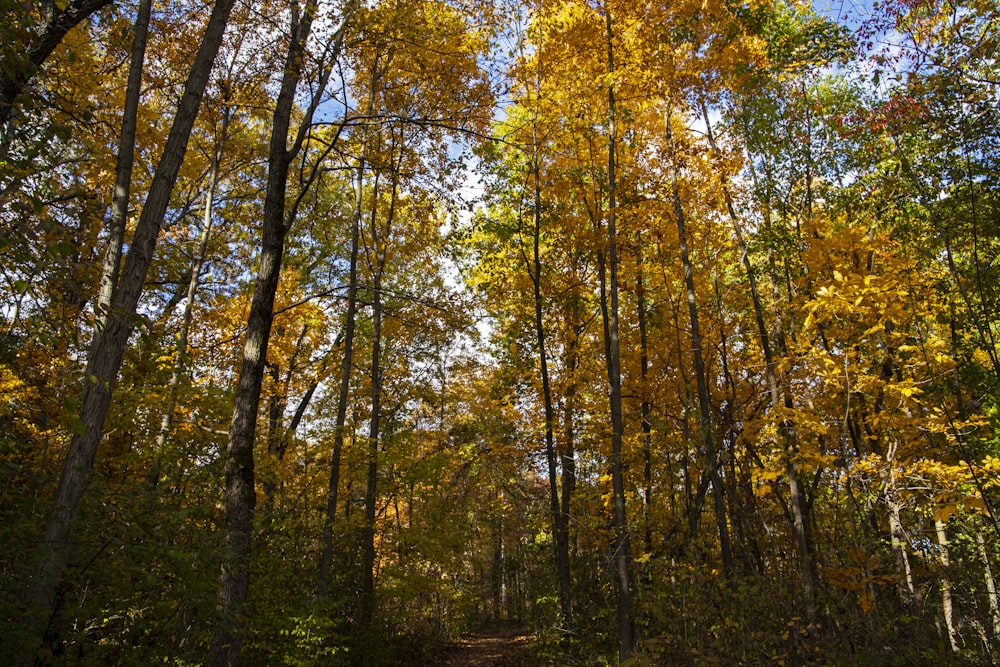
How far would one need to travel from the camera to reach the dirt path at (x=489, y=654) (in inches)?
487

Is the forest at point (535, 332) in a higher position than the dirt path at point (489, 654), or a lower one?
higher

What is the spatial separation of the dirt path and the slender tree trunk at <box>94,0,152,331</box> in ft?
32.6

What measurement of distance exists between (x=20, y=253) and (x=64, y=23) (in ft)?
10.4

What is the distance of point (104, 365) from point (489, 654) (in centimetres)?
1295

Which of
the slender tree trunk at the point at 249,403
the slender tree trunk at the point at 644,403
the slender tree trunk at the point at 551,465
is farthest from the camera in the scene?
the slender tree trunk at the point at 644,403

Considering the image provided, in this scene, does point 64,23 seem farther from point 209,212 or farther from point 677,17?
point 677,17

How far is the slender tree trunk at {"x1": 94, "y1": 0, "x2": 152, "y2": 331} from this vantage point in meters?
4.87

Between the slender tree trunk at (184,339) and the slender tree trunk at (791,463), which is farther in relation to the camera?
the slender tree trunk at (184,339)

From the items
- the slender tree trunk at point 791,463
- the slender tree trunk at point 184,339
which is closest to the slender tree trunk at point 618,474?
the slender tree trunk at point 791,463

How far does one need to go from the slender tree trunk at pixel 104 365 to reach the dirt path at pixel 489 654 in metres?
9.18

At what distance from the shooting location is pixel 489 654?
1456 cm

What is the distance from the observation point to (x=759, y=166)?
1010 centimetres

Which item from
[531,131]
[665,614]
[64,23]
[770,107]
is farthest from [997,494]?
[64,23]

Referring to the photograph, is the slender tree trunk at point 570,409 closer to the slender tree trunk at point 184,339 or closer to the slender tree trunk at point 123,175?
the slender tree trunk at point 184,339
